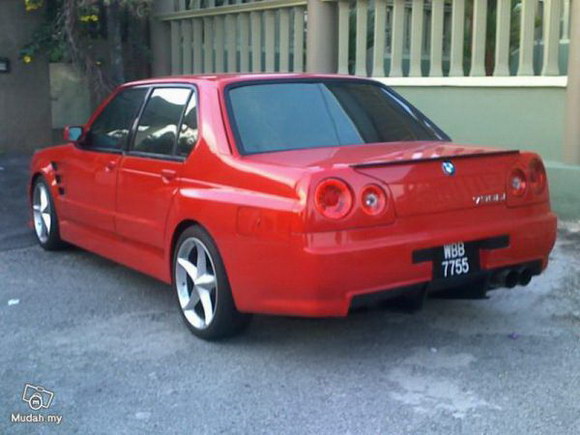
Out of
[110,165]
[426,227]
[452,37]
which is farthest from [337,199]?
[452,37]

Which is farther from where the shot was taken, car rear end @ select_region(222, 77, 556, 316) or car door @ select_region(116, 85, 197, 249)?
car door @ select_region(116, 85, 197, 249)

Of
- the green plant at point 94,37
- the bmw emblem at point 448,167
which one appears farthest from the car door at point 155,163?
the green plant at point 94,37

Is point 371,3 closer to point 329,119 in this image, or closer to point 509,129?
point 509,129

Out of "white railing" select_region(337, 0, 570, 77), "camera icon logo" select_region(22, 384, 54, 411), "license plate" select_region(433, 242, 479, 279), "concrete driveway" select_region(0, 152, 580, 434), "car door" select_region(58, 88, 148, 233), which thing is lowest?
"camera icon logo" select_region(22, 384, 54, 411)

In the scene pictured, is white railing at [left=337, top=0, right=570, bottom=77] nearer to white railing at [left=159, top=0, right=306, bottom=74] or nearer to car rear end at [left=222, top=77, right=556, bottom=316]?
white railing at [left=159, top=0, right=306, bottom=74]

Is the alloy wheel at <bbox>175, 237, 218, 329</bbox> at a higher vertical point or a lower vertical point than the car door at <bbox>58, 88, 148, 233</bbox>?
lower

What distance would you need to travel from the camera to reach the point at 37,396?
4402 mm

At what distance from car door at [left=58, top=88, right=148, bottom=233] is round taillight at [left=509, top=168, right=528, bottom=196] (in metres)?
2.73

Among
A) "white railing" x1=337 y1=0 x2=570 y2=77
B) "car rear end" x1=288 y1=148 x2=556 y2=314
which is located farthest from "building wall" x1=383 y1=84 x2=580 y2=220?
"car rear end" x1=288 y1=148 x2=556 y2=314

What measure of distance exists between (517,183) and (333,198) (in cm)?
130

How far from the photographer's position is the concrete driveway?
13.4 ft

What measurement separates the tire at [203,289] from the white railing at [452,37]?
14.9 ft

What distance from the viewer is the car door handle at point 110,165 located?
612cm

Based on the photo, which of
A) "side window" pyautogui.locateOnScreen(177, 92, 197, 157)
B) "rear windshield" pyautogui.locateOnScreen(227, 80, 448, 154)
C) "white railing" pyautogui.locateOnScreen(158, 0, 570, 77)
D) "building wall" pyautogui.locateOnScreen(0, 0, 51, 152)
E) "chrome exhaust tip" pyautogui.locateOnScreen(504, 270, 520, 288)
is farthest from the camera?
"building wall" pyautogui.locateOnScreen(0, 0, 51, 152)
